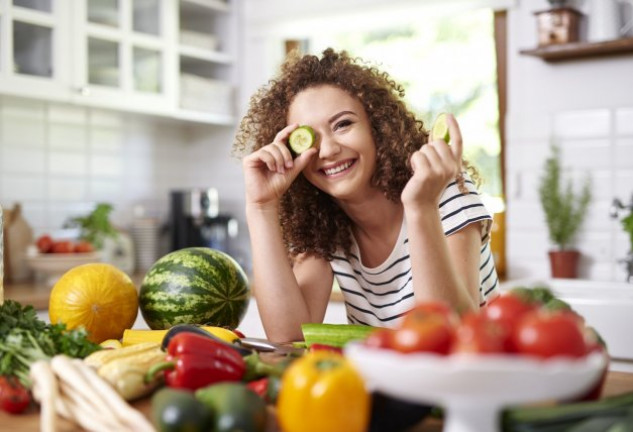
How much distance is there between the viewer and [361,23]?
3.80 metres

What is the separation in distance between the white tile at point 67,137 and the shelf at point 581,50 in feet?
7.29

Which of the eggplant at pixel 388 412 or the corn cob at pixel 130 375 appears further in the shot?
the corn cob at pixel 130 375

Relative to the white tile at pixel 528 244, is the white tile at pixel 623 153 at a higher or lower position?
higher

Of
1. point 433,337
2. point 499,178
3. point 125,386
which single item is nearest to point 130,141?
point 499,178

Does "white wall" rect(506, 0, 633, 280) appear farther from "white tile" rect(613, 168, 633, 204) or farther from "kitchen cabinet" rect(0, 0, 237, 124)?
"kitchen cabinet" rect(0, 0, 237, 124)

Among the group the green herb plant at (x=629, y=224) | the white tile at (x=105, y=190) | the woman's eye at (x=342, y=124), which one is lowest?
the green herb plant at (x=629, y=224)

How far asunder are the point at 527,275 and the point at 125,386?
103 inches

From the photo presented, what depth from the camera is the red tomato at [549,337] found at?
2.13 feet

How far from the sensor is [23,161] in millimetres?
3451

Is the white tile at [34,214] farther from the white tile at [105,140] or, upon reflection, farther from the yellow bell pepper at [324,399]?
the yellow bell pepper at [324,399]

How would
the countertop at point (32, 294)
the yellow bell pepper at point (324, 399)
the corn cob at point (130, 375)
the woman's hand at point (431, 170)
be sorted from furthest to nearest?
the countertop at point (32, 294) < the woman's hand at point (431, 170) < the corn cob at point (130, 375) < the yellow bell pepper at point (324, 399)

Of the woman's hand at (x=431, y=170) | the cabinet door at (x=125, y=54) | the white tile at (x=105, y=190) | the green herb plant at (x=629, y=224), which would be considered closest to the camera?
the woman's hand at (x=431, y=170)

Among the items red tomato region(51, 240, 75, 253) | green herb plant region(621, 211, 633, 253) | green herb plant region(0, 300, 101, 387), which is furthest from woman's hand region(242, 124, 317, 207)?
green herb plant region(621, 211, 633, 253)

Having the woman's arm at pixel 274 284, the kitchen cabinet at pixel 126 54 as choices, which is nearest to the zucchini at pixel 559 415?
the woman's arm at pixel 274 284
